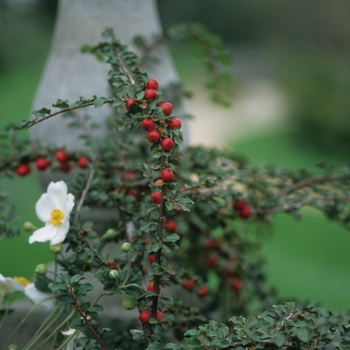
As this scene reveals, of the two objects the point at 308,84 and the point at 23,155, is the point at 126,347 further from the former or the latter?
the point at 308,84

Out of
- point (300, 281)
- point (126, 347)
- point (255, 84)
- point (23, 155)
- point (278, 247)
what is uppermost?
point (255, 84)


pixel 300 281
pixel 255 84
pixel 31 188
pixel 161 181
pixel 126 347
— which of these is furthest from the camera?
pixel 255 84

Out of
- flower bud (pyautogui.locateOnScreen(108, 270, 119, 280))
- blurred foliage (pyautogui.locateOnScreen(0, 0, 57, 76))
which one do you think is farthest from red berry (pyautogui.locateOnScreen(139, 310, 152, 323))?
blurred foliage (pyautogui.locateOnScreen(0, 0, 57, 76))

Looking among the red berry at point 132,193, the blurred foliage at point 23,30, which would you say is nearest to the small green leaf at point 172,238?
the red berry at point 132,193

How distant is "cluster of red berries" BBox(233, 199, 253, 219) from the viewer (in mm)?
1196

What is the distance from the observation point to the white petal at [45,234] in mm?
900

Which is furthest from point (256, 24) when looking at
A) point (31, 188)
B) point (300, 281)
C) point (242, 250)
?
point (242, 250)

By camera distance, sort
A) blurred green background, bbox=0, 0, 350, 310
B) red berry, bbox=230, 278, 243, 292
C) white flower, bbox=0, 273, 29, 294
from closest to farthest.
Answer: white flower, bbox=0, 273, 29, 294
red berry, bbox=230, 278, 243, 292
blurred green background, bbox=0, 0, 350, 310

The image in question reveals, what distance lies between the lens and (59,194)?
95 centimetres

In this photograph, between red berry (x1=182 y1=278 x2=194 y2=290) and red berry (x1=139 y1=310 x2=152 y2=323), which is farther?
red berry (x1=182 y1=278 x2=194 y2=290)

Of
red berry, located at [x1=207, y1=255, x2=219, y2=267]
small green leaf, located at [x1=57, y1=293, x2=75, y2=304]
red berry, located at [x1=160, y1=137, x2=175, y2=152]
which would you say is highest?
red berry, located at [x1=207, y1=255, x2=219, y2=267]

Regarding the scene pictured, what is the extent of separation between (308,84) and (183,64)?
13.5 feet

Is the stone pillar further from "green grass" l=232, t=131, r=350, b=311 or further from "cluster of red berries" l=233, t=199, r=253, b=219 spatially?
"green grass" l=232, t=131, r=350, b=311

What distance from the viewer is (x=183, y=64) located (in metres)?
9.46
